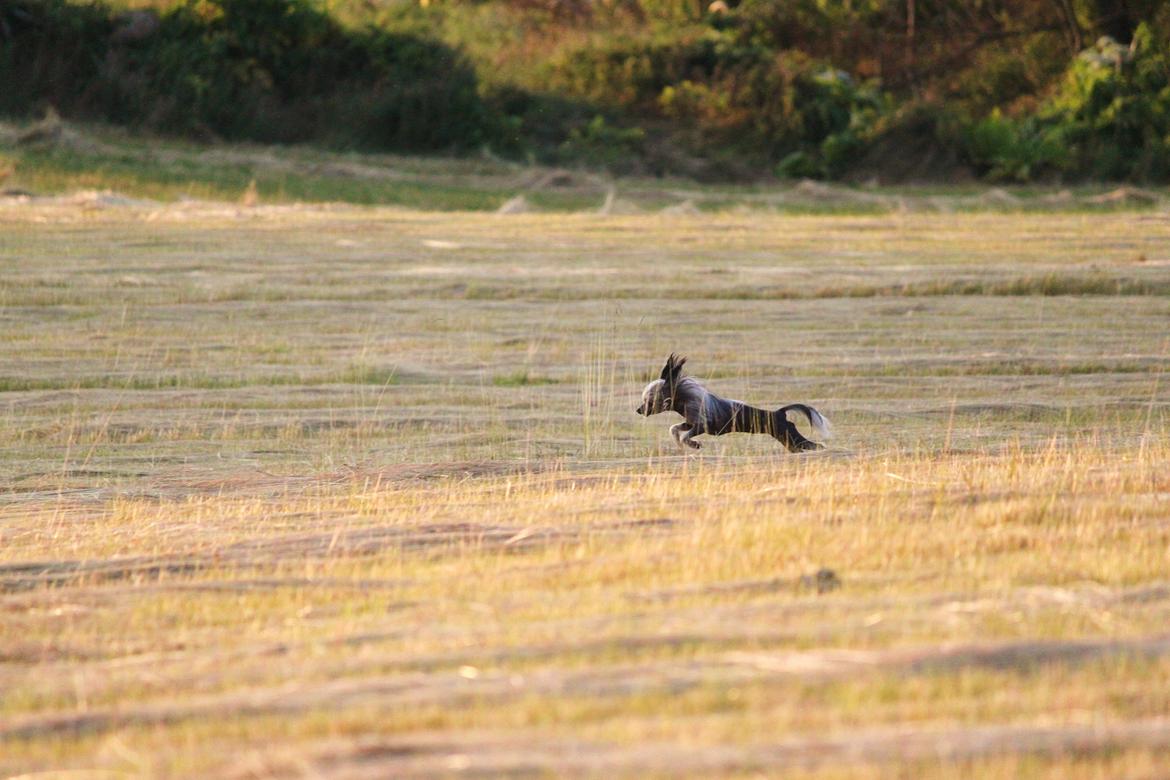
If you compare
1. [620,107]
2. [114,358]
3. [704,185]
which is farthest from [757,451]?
[620,107]

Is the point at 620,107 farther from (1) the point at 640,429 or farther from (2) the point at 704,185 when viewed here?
(1) the point at 640,429

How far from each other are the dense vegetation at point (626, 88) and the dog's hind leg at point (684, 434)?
59.9 ft

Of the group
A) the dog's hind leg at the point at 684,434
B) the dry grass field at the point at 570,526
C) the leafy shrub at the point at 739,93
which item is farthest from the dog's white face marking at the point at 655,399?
the leafy shrub at the point at 739,93

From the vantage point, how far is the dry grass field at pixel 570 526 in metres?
3.09

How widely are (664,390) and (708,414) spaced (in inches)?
8.8

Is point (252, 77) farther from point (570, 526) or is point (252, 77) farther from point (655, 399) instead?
point (570, 526)

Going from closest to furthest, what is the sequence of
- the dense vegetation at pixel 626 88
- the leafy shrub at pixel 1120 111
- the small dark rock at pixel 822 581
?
the small dark rock at pixel 822 581, the dense vegetation at pixel 626 88, the leafy shrub at pixel 1120 111

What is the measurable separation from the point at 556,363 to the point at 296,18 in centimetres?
1824

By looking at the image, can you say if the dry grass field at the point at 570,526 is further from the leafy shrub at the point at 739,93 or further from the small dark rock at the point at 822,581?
the leafy shrub at the point at 739,93

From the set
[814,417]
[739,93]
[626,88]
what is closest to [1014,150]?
[739,93]

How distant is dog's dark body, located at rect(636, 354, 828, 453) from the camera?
705cm

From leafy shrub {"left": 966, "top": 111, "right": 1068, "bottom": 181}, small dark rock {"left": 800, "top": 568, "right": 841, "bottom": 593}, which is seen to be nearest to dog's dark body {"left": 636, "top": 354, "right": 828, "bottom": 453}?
small dark rock {"left": 800, "top": 568, "right": 841, "bottom": 593}

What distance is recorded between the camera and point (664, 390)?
23.3 ft

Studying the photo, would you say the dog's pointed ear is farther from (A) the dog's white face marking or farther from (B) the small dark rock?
(B) the small dark rock
